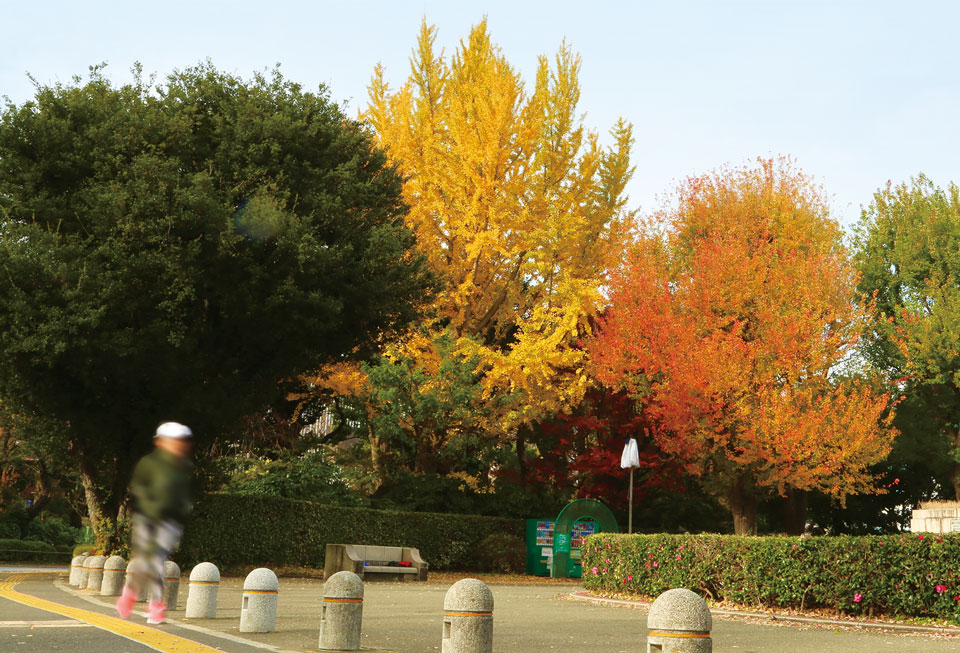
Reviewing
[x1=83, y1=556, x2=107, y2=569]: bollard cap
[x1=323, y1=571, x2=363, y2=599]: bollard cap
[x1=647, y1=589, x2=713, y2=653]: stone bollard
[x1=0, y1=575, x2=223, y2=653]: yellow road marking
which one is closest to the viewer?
[x1=647, y1=589, x2=713, y2=653]: stone bollard

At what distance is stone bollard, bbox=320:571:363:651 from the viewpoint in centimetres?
927

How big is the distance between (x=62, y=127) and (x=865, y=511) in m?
28.1

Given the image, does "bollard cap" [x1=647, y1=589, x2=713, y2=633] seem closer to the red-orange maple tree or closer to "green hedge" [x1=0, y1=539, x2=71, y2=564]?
the red-orange maple tree

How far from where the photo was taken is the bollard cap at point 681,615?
6.73 meters

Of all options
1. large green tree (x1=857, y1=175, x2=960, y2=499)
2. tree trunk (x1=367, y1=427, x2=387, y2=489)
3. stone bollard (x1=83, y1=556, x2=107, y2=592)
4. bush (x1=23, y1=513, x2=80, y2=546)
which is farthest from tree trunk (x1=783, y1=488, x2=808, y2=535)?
bush (x1=23, y1=513, x2=80, y2=546)

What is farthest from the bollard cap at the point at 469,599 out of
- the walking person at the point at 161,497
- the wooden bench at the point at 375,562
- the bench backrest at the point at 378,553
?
the bench backrest at the point at 378,553

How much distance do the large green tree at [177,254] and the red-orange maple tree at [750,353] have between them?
7413 millimetres

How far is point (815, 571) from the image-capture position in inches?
526

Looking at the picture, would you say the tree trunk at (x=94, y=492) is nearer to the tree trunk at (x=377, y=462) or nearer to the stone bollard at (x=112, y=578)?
the stone bollard at (x=112, y=578)

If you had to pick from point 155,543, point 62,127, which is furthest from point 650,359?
point 155,543

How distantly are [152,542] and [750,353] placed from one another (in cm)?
1840

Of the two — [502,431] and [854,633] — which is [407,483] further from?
[854,633]

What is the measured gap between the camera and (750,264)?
25094 mm

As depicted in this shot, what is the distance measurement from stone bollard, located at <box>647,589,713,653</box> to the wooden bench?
50.9 feet
